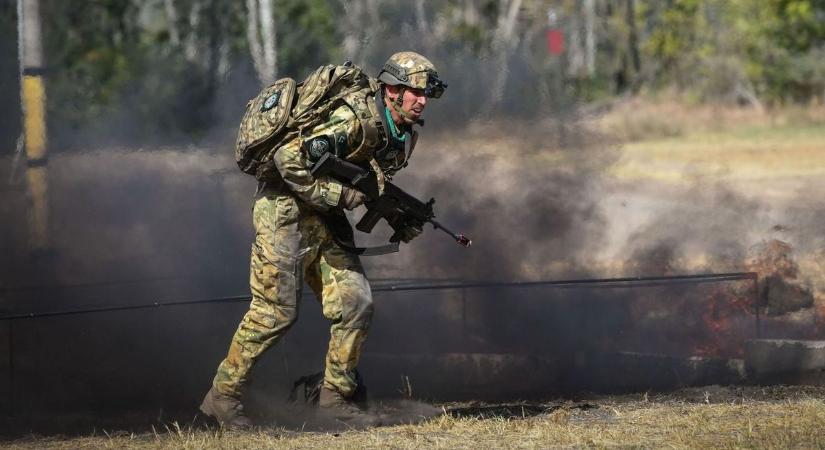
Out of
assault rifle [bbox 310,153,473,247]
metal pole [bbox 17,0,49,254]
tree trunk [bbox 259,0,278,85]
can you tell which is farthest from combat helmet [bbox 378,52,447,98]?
tree trunk [bbox 259,0,278,85]

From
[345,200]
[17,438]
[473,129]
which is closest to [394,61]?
[345,200]

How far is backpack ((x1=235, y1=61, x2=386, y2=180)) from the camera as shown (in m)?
6.66

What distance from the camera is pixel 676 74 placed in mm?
26359

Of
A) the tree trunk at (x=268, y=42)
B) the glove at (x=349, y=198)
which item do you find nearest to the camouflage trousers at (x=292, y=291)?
the glove at (x=349, y=198)

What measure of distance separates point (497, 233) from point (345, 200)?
13.8 feet

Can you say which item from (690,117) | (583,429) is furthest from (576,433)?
(690,117)

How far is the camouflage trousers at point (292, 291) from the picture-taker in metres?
6.84

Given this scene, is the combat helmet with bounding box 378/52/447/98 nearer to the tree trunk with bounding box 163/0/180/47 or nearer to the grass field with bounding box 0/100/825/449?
Result: the grass field with bounding box 0/100/825/449

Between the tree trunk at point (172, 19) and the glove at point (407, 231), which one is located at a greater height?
the tree trunk at point (172, 19)

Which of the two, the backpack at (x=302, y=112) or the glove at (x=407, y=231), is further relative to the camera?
the glove at (x=407, y=231)

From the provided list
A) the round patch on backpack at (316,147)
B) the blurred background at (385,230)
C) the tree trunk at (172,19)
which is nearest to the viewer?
the round patch on backpack at (316,147)

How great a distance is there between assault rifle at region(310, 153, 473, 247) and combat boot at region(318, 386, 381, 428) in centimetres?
88

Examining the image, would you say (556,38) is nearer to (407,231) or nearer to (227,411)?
(407,231)

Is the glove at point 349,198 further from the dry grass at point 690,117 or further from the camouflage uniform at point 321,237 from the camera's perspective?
the dry grass at point 690,117
